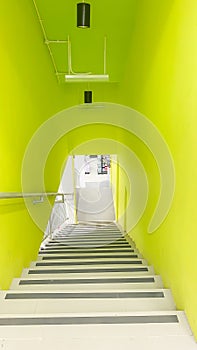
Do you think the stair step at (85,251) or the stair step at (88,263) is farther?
the stair step at (85,251)

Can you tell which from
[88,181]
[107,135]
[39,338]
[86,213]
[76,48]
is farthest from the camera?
[88,181]

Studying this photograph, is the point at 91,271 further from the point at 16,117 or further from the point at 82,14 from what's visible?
the point at 82,14

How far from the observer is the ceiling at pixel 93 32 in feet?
11.7

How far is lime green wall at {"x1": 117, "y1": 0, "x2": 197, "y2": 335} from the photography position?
5.14 ft

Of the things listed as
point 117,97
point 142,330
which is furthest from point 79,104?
point 142,330

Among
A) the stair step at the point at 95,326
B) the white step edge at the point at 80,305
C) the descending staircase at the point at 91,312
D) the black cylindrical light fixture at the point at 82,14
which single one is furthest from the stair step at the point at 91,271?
the black cylindrical light fixture at the point at 82,14

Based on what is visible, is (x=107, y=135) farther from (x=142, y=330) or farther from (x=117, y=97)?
(x=142, y=330)

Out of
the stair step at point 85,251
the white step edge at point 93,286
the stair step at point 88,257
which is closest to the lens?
the white step edge at point 93,286

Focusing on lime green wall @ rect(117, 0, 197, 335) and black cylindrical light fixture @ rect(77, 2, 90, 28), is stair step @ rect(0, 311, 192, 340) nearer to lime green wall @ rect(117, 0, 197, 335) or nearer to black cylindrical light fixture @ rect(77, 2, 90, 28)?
lime green wall @ rect(117, 0, 197, 335)

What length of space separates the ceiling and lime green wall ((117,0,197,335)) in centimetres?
106

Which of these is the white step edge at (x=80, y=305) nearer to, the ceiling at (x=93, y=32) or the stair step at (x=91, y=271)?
the stair step at (x=91, y=271)

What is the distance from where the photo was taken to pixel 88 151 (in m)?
7.84

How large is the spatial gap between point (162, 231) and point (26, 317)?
1225 millimetres

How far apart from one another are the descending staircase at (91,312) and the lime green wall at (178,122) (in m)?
0.13
